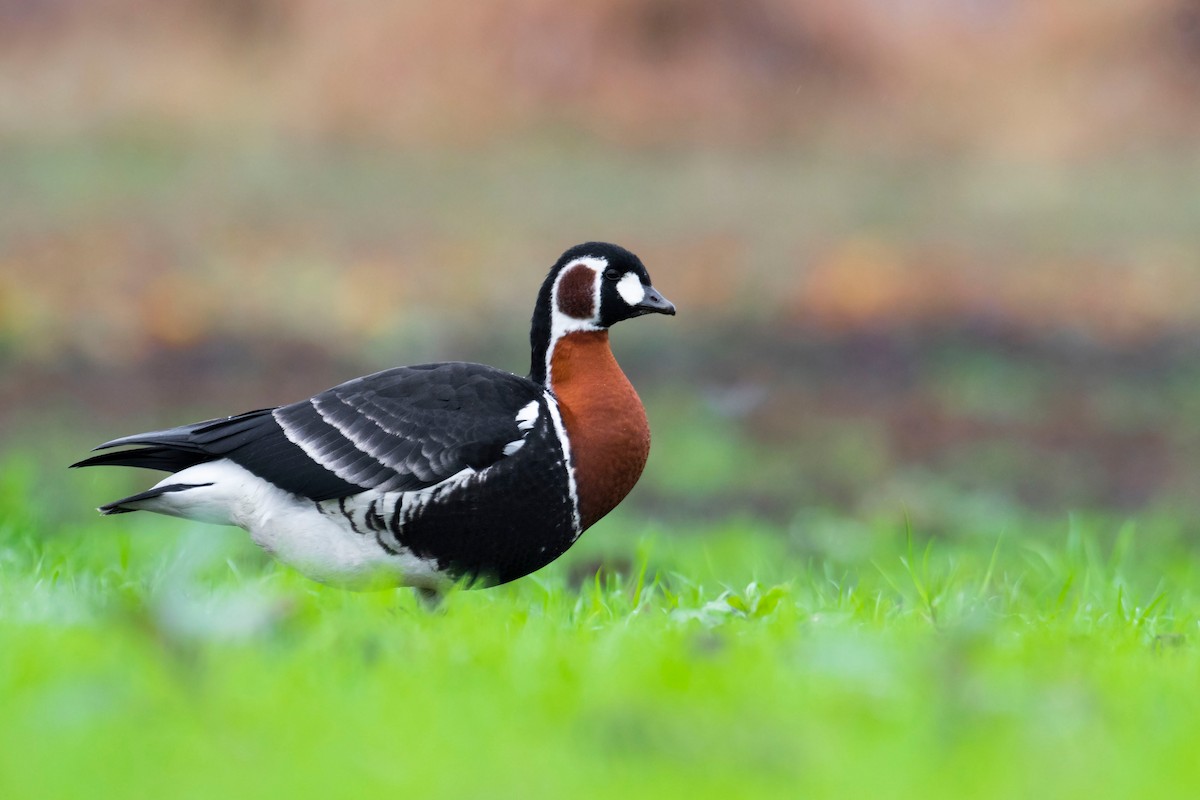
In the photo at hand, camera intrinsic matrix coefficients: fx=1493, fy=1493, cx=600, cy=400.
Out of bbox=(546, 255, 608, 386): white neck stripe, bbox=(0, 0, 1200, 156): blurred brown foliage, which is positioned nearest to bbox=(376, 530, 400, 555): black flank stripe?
bbox=(546, 255, 608, 386): white neck stripe

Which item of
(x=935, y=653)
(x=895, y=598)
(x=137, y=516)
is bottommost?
(x=137, y=516)

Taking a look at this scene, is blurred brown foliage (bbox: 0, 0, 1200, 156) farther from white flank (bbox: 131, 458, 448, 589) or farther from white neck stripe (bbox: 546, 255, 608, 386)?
white flank (bbox: 131, 458, 448, 589)

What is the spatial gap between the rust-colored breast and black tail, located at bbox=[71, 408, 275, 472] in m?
1.13

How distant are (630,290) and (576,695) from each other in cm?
254

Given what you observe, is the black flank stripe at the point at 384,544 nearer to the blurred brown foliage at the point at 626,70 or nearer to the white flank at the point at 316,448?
the white flank at the point at 316,448

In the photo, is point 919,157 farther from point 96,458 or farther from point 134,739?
point 134,739

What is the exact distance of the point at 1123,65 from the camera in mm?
17422

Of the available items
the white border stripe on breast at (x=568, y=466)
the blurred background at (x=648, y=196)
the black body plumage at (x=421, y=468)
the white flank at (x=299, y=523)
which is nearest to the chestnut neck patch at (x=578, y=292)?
the black body plumage at (x=421, y=468)

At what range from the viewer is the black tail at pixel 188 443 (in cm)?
552

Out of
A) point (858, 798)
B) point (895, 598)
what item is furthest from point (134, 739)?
point (895, 598)

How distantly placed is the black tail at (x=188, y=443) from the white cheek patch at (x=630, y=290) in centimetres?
141

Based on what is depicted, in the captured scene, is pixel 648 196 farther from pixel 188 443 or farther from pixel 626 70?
pixel 188 443

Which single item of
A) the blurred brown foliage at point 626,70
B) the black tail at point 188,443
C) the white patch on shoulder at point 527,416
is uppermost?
the blurred brown foliage at point 626,70

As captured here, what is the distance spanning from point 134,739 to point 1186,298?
591 inches
